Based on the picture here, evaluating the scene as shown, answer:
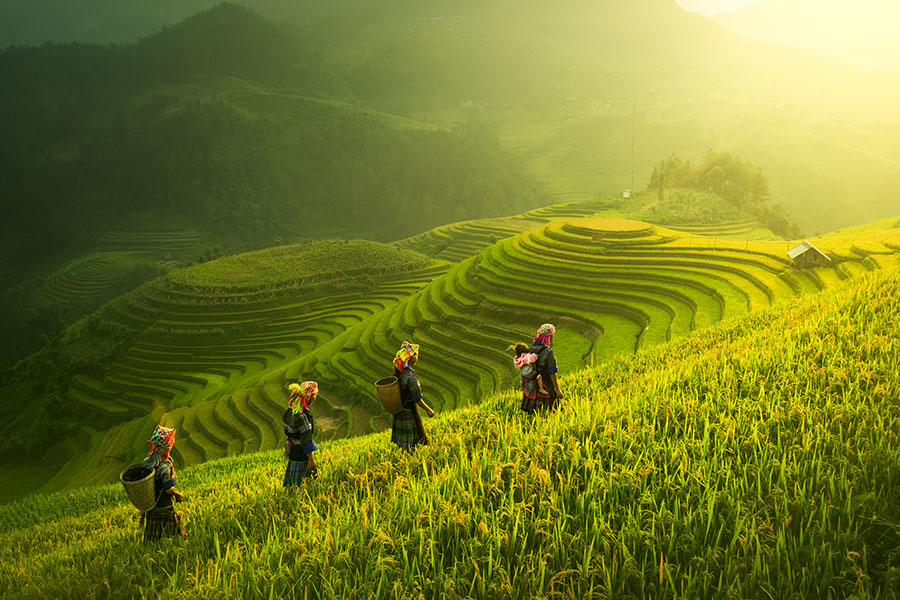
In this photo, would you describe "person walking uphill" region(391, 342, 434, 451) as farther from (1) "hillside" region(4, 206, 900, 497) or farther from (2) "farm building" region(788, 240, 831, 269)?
(2) "farm building" region(788, 240, 831, 269)

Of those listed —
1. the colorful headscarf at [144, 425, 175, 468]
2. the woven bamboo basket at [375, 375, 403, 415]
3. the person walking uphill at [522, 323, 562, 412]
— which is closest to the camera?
the colorful headscarf at [144, 425, 175, 468]

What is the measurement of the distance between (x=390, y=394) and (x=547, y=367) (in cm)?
217

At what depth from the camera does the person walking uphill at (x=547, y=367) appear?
21.6ft

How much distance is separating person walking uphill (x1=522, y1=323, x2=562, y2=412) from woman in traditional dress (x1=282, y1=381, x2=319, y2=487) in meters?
2.98

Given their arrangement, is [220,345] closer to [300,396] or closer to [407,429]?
[300,396]

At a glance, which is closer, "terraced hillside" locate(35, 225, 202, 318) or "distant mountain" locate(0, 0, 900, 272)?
"terraced hillside" locate(35, 225, 202, 318)

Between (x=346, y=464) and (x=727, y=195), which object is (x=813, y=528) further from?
(x=727, y=195)

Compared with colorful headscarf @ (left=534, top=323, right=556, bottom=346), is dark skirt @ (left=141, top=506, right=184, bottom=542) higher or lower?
lower

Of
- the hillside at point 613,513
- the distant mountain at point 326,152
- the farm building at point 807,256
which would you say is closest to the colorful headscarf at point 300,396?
the hillside at point 613,513

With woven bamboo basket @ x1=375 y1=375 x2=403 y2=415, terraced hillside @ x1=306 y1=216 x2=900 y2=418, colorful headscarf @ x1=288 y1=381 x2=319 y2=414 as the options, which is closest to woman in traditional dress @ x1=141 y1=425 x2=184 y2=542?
colorful headscarf @ x1=288 y1=381 x2=319 y2=414

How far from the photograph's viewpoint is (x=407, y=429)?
624 cm

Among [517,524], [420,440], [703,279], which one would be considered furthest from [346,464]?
[703,279]

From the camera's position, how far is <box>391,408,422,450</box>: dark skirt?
6191 mm

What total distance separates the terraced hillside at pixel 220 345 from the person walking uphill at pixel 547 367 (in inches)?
738
